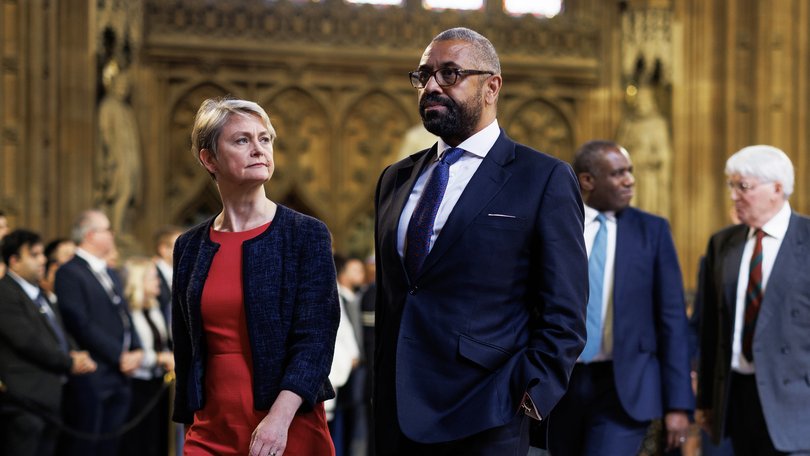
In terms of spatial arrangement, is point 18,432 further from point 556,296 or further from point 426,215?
point 556,296

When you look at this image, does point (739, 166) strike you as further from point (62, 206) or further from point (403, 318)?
point (62, 206)

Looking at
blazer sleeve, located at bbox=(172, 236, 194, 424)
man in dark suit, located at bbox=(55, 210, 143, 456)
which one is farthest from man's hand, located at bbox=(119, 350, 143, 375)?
blazer sleeve, located at bbox=(172, 236, 194, 424)

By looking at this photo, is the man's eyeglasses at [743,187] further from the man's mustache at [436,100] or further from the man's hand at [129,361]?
the man's hand at [129,361]

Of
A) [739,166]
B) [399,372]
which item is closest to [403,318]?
[399,372]

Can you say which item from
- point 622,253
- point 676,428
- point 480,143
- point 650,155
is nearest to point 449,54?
point 480,143

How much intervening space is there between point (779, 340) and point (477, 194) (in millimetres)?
2132

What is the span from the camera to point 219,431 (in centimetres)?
325

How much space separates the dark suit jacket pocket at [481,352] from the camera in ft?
10.2

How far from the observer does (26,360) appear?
703 centimetres

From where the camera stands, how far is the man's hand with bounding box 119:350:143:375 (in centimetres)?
802

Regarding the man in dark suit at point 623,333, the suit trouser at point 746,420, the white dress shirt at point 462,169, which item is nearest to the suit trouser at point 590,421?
the man in dark suit at point 623,333

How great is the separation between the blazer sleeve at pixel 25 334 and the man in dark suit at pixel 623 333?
3385mm

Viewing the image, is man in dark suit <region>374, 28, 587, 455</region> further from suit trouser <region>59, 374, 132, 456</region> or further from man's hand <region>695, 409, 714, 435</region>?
suit trouser <region>59, 374, 132, 456</region>

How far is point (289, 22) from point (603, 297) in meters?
9.98
